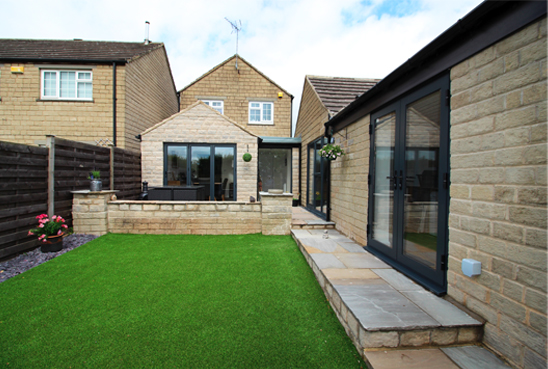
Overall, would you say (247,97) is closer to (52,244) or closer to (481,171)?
(52,244)

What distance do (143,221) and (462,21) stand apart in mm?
6272

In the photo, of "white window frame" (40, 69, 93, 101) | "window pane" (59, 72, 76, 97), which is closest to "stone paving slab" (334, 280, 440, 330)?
"white window frame" (40, 69, 93, 101)

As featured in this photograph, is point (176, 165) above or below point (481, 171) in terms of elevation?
above

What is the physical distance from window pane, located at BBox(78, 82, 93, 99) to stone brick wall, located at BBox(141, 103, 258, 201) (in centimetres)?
284

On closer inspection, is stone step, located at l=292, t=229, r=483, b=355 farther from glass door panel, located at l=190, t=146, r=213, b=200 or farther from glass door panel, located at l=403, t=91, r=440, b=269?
glass door panel, located at l=190, t=146, r=213, b=200

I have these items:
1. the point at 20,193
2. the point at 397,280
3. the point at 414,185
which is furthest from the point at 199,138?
the point at 397,280

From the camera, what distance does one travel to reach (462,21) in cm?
215

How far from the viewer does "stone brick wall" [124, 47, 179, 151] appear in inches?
363

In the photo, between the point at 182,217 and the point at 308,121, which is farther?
the point at 308,121

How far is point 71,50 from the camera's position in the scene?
9.66m

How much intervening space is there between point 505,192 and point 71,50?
44.6 ft

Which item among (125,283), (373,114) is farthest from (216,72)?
(125,283)

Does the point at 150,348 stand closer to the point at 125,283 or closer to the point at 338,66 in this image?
the point at 125,283

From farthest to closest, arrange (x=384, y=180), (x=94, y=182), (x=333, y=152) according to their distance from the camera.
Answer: (x=94, y=182) → (x=333, y=152) → (x=384, y=180)
